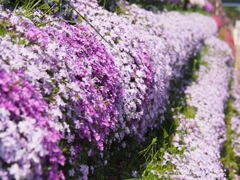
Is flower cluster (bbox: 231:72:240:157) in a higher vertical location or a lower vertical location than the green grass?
lower

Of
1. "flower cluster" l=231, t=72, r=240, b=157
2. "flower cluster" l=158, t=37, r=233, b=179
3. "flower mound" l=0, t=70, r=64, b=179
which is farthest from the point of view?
"flower cluster" l=231, t=72, r=240, b=157

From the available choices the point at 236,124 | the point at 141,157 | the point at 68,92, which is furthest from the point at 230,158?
the point at 68,92

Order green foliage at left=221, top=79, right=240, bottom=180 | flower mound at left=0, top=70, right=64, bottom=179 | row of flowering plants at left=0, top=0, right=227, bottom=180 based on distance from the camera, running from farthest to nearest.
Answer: green foliage at left=221, top=79, right=240, bottom=180, row of flowering plants at left=0, top=0, right=227, bottom=180, flower mound at left=0, top=70, right=64, bottom=179

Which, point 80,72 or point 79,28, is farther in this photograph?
point 79,28

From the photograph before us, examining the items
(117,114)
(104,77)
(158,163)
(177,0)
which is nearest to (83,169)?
(117,114)

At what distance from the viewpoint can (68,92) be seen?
8.44ft

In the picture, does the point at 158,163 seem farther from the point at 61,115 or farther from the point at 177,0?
the point at 177,0

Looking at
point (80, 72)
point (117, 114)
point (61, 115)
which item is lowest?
point (117, 114)

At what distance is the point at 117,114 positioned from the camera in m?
3.16

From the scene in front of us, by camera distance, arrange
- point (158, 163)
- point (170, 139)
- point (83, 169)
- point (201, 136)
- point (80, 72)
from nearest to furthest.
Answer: point (83, 169)
point (80, 72)
point (158, 163)
point (170, 139)
point (201, 136)

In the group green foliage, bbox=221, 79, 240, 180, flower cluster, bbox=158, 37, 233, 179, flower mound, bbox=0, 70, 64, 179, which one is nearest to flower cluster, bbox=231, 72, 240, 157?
green foliage, bbox=221, 79, 240, 180

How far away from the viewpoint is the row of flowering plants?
200 cm

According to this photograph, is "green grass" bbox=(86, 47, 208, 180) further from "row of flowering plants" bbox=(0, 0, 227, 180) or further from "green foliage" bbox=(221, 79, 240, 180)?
"green foliage" bbox=(221, 79, 240, 180)

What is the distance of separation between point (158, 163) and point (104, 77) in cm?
134
